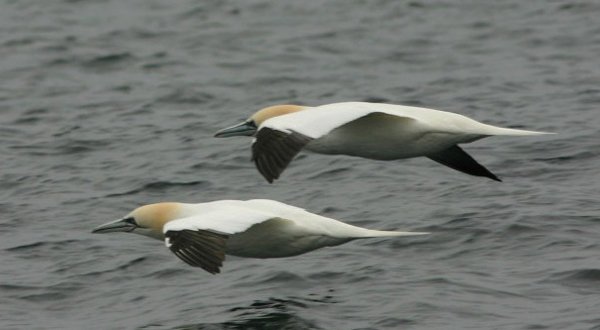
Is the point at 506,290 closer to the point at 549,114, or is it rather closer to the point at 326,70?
the point at 549,114

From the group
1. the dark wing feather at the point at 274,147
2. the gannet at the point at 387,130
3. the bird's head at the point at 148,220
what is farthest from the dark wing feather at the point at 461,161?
the bird's head at the point at 148,220

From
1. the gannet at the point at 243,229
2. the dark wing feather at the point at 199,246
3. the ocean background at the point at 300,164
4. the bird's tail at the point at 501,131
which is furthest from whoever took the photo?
the ocean background at the point at 300,164

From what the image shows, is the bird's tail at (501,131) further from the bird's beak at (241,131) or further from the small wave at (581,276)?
the bird's beak at (241,131)

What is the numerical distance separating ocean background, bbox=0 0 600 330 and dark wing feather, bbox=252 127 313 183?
118cm

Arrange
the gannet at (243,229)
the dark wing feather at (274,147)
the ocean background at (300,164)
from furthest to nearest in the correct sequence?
the ocean background at (300,164)
the dark wing feather at (274,147)
the gannet at (243,229)

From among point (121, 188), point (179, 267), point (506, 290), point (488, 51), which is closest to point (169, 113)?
point (121, 188)

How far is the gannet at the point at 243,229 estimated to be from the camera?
10742 mm

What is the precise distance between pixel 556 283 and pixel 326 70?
376 inches

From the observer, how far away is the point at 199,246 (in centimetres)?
1066

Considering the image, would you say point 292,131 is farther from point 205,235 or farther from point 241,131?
point 241,131

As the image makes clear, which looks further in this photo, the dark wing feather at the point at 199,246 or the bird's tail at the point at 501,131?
the bird's tail at the point at 501,131

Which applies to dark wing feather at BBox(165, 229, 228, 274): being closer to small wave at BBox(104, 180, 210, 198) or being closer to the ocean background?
the ocean background

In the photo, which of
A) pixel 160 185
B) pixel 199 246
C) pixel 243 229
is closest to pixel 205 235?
pixel 199 246

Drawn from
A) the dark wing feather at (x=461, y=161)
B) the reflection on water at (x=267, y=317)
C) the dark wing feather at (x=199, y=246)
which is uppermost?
the dark wing feather at (x=199, y=246)
